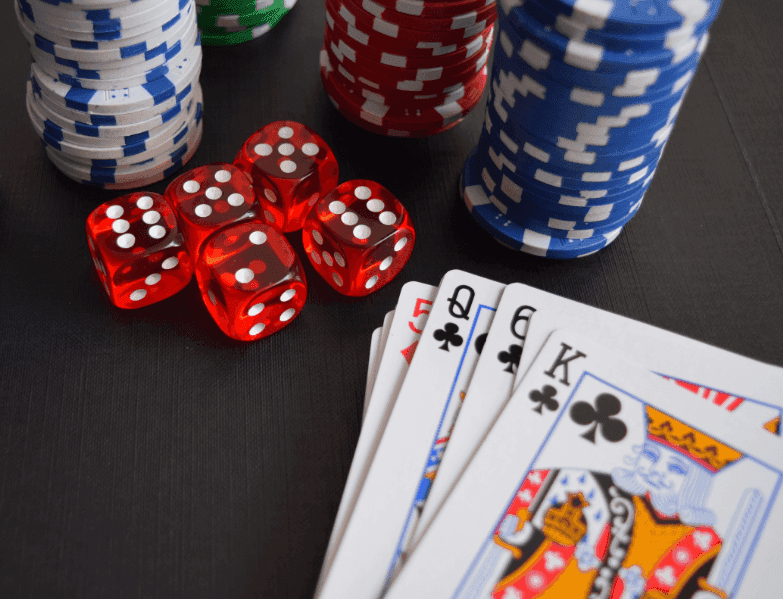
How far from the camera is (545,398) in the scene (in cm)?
94

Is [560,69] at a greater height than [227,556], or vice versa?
[560,69]

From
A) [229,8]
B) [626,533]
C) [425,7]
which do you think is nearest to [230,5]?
[229,8]

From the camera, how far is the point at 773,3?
1525 millimetres

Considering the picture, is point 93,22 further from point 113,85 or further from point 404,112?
point 404,112

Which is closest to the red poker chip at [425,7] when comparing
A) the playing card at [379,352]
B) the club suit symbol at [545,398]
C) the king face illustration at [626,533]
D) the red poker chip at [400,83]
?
the red poker chip at [400,83]

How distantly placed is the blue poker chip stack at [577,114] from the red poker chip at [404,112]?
10cm

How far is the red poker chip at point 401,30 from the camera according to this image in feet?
3.51

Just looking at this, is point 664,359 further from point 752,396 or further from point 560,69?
point 560,69

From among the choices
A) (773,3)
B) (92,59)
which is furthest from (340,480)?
(773,3)

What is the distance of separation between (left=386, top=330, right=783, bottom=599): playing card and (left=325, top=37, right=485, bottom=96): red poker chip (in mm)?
489

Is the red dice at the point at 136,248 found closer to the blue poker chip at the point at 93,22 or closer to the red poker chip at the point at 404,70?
the blue poker chip at the point at 93,22

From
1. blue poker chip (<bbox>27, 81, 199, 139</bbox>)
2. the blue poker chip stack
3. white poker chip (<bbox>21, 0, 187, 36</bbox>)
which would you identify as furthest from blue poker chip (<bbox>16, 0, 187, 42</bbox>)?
the blue poker chip stack

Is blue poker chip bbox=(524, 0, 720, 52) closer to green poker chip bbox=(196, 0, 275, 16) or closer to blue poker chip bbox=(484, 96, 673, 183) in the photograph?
blue poker chip bbox=(484, 96, 673, 183)

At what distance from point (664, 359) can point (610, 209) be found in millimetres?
238
